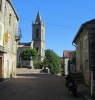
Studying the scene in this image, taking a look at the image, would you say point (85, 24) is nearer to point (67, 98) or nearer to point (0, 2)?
point (67, 98)

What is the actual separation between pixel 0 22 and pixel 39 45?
278ft

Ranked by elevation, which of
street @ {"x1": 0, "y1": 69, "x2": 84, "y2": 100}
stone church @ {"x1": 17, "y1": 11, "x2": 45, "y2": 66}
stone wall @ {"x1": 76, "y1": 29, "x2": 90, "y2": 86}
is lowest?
street @ {"x1": 0, "y1": 69, "x2": 84, "y2": 100}

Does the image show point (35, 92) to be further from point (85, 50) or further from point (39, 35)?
point (39, 35)

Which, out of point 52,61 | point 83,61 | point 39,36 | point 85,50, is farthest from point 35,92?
point 39,36

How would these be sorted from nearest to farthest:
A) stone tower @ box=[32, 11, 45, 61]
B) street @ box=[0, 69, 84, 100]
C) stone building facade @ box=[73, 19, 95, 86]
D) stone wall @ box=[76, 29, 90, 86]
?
street @ box=[0, 69, 84, 100], stone building facade @ box=[73, 19, 95, 86], stone wall @ box=[76, 29, 90, 86], stone tower @ box=[32, 11, 45, 61]

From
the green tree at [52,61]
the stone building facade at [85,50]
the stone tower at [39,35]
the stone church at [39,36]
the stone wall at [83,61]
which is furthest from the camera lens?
the stone tower at [39,35]

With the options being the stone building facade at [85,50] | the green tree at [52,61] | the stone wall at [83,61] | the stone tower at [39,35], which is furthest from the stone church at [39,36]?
the stone building facade at [85,50]

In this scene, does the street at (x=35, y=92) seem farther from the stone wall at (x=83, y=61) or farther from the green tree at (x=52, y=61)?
the green tree at (x=52, y=61)

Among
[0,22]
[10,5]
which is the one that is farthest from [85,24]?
[10,5]

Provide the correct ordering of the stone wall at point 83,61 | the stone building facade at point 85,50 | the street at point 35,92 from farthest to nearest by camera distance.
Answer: the stone wall at point 83,61
the stone building facade at point 85,50
the street at point 35,92

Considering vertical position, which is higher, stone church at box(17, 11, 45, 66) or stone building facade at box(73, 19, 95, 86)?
stone church at box(17, 11, 45, 66)

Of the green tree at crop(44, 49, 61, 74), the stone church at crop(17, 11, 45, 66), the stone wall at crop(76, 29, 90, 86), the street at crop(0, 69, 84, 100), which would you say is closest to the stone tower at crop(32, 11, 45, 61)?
the stone church at crop(17, 11, 45, 66)

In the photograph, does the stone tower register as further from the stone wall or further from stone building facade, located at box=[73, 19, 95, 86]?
stone building facade, located at box=[73, 19, 95, 86]

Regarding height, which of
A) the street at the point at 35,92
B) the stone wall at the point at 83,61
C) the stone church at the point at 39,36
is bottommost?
the street at the point at 35,92
